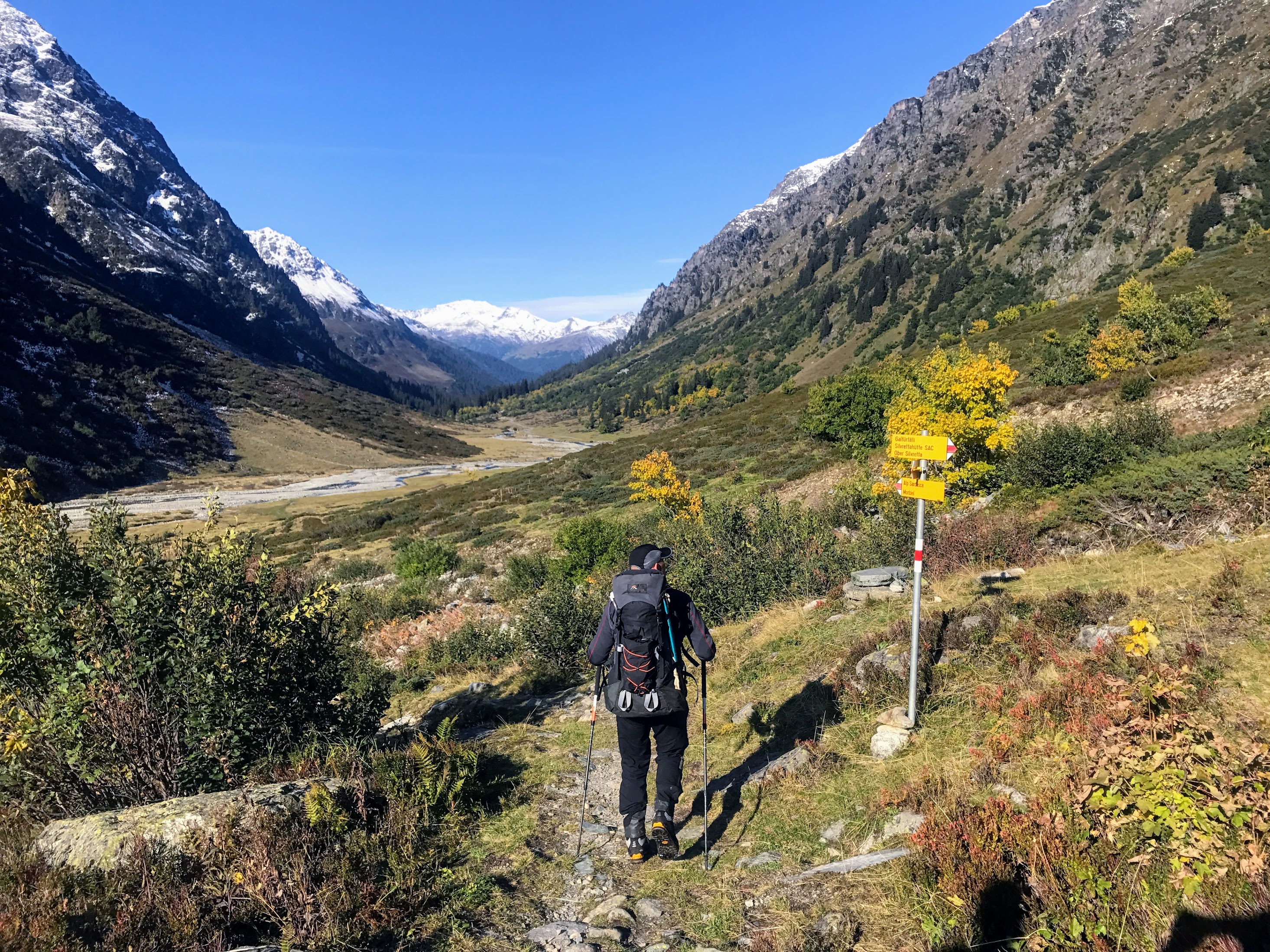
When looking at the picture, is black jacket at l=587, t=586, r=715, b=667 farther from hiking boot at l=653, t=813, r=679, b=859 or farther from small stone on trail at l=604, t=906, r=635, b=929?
small stone on trail at l=604, t=906, r=635, b=929

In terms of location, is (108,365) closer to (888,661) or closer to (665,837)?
(665,837)

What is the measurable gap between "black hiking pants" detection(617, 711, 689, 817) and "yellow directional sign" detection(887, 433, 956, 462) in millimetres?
3189

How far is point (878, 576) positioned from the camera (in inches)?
409

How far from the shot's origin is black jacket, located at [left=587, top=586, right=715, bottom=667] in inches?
208

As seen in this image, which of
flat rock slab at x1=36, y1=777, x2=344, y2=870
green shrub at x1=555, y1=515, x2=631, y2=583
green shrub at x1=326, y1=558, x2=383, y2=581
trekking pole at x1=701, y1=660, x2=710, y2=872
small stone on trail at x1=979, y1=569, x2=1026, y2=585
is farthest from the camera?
green shrub at x1=326, y1=558, x2=383, y2=581

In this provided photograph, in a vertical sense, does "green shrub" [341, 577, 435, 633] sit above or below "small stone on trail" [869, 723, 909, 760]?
→ below

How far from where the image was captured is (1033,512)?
13.0 metres

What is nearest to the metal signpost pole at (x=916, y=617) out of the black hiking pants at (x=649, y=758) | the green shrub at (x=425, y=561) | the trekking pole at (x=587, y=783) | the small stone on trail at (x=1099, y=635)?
the small stone on trail at (x=1099, y=635)

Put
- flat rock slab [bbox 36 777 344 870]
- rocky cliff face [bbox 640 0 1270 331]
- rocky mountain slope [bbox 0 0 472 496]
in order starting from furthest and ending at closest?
rocky mountain slope [bbox 0 0 472 496]
rocky cliff face [bbox 640 0 1270 331]
flat rock slab [bbox 36 777 344 870]

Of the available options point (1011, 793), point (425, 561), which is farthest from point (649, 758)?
point (425, 561)

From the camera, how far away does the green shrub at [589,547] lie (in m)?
20.8

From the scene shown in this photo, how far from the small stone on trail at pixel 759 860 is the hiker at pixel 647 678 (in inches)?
22.8

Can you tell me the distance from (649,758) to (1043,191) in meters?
156

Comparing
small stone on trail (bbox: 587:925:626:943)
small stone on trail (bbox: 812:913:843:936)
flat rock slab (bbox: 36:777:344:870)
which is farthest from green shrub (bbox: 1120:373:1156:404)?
flat rock slab (bbox: 36:777:344:870)
